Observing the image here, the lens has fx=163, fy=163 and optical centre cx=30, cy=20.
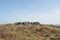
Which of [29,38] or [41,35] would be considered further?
[41,35]

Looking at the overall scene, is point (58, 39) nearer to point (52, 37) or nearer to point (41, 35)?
point (52, 37)

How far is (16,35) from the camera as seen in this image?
20.3 meters

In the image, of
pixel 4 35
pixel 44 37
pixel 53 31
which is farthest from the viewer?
pixel 53 31

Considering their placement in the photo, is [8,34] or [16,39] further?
[8,34]

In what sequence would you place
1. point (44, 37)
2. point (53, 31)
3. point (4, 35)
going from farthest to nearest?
1. point (53, 31)
2. point (44, 37)
3. point (4, 35)

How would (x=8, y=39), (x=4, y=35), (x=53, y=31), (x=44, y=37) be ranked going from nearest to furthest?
(x=8, y=39) → (x=4, y=35) → (x=44, y=37) → (x=53, y=31)

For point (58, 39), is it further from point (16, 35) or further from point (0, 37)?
point (0, 37)

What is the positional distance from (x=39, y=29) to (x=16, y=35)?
5294 millimetres

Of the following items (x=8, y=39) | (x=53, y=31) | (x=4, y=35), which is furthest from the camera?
(x=53, y=31)

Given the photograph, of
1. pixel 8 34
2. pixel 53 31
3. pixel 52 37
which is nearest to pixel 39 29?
pixel 53 31

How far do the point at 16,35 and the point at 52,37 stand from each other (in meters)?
4.60

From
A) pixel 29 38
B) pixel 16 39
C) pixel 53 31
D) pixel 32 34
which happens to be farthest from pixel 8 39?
pixel 53 31

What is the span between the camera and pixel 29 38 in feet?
65.9

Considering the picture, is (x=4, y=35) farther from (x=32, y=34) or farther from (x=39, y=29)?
(x=39, y=29)
